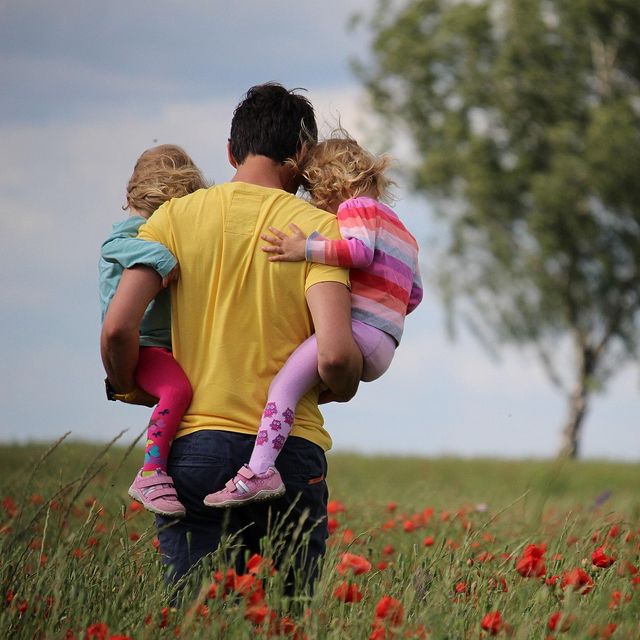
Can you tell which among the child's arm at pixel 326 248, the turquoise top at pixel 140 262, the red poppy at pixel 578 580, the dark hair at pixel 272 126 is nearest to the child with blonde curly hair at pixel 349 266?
the child's arm at pixel 326 248

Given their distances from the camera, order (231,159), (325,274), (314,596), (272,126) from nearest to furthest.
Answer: (314,596), (325,274), (272,126), (231,159)

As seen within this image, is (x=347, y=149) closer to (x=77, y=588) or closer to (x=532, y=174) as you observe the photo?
(x=77, y=588)

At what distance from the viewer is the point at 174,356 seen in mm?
2711

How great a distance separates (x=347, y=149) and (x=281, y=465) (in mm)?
1191

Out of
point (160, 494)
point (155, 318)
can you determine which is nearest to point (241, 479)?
point (160, 494)

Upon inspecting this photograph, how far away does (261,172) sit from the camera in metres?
2.79

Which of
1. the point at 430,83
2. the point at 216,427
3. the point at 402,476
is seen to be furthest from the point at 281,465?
the point at 430,83

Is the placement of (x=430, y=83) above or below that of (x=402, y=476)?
above

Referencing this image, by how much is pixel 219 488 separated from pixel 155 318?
662mm

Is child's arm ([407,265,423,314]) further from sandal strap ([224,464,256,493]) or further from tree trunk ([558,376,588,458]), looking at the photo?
tree trunk ([558,376,588,458])

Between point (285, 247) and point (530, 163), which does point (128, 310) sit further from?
point (530, 163)

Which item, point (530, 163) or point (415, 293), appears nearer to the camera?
point (415, 293)

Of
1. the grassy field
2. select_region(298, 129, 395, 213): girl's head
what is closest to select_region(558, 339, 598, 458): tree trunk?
the grassy field

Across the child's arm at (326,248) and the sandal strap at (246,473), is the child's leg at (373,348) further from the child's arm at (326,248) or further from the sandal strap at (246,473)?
the sandal strap at (246,473)
